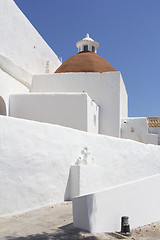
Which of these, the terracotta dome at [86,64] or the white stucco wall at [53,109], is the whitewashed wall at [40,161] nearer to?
the white stucco wall at [53,109]

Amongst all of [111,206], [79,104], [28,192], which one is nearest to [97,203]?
[111,206]

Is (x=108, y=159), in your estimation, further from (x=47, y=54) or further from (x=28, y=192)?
(x=47, y=54)

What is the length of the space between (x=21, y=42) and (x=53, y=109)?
4647 mm

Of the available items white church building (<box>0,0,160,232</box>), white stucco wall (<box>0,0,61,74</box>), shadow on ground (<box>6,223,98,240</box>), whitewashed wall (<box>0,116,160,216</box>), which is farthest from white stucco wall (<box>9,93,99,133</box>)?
shadow on ground (<box>6,223,98,240</box>)

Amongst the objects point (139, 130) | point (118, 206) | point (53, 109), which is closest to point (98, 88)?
point (139, 130)

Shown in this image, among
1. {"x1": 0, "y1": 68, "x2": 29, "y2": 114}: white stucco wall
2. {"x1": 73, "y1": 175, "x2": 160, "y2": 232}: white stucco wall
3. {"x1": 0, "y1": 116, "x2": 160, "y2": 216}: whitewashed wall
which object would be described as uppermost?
{"x1": 0, "y1": 68, "x2": 29, "y2": 114}: white stucco wall

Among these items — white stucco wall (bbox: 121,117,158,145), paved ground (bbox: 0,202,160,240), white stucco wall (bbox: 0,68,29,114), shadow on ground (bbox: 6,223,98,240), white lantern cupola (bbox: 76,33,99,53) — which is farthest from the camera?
white lantern cupola (bbox: 76,33,99,53)

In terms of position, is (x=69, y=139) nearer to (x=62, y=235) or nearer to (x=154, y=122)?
(x=62, y=235)

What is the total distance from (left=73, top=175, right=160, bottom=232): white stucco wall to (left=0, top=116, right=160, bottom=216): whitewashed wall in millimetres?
1568

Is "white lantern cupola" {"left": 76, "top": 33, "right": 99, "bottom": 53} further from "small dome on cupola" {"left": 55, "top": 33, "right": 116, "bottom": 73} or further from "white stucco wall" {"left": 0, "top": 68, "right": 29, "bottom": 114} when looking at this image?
"white stucco wall" {"left": 0, "top": 68, "right": 29, "bottom": 114}

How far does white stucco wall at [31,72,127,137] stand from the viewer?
44.5ft

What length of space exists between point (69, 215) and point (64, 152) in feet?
6.22

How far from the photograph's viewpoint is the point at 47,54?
664 inches

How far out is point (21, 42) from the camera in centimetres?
1312
